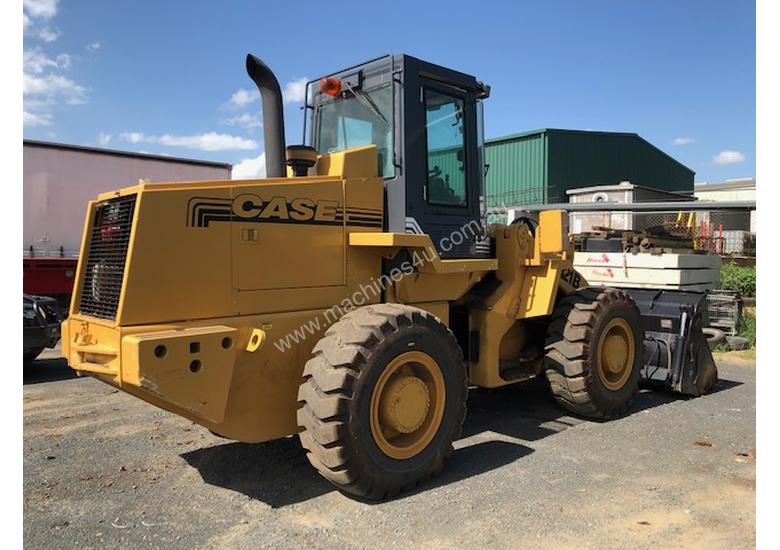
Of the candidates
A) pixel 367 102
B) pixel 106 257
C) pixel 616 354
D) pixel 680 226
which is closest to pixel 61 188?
pixel 367 102

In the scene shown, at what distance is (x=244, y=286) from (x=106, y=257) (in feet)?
3.08

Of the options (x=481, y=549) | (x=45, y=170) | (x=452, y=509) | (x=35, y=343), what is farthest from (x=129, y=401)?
(x=45, y=170)

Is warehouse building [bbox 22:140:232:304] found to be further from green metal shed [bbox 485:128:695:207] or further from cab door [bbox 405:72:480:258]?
→ green metal shed [bbox 485:128:695:207]

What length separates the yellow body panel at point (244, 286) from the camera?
12.1 feet

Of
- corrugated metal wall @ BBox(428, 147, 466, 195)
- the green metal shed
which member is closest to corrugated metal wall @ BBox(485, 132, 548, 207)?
the green metal shed

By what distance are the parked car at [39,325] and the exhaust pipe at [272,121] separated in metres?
5.29

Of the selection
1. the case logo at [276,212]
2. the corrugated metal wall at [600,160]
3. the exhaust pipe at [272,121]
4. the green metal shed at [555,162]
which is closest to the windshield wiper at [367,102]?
the exhaust pipe at [272,121]

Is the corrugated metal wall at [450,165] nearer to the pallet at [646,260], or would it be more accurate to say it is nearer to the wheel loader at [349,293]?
the wheel loader at [349,293]

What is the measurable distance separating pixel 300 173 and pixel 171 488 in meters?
2.56

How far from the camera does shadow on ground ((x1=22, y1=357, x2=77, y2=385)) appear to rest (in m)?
8.20

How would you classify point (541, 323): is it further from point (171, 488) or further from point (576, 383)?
point (171, 488)

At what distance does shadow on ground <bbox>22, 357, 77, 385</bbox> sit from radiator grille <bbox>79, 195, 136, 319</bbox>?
4723 mm

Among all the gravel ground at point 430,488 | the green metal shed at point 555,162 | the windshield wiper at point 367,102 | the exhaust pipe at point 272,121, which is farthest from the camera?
the green metal shed at point 555,162

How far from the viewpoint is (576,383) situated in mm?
5676
